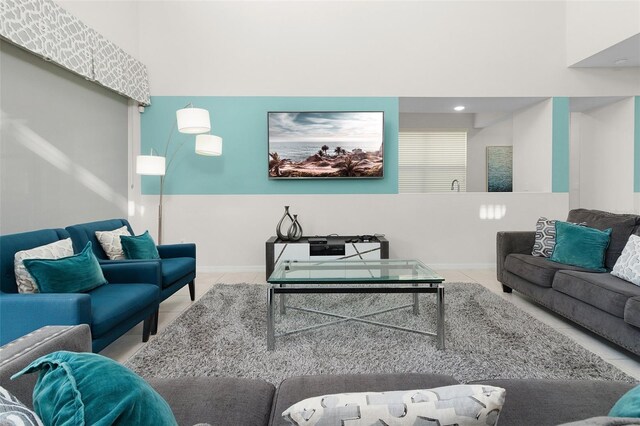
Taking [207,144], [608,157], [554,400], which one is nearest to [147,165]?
[207,144]

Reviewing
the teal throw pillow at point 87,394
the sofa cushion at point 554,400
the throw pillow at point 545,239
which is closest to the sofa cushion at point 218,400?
the teal throw pillow at point 87,394

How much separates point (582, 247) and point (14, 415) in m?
3.81

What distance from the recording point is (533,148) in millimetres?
5578

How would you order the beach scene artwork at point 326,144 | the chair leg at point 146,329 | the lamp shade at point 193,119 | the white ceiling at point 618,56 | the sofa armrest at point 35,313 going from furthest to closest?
the beach scene artwork at point 326,144
the white ceiling at point 618,56
the lamp shade at point 193,119
the chair leg at point 146,329
the sofa armrest at point 35,313

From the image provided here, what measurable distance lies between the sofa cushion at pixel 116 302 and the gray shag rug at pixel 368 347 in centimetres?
31

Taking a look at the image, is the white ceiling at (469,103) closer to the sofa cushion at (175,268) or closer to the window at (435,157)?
the window at (435,157)

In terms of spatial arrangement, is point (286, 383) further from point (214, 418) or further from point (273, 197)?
point (273, 197)

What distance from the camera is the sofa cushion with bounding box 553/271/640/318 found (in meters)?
2.41

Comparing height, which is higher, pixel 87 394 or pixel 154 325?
pixel 87 394

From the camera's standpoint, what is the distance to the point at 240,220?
5.23 metres

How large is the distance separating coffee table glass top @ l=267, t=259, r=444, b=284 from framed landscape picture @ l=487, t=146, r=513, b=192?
202 inches

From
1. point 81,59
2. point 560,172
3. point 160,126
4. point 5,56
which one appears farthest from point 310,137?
point 560,172

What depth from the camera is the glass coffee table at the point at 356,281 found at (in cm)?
252

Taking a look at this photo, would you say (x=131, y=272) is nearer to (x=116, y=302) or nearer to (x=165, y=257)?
(x=116, y=302)
